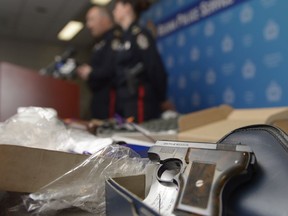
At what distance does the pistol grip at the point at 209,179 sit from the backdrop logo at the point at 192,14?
1724 mm

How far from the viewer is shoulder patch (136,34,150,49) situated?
188 cm

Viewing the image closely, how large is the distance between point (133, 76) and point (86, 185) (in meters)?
1.40

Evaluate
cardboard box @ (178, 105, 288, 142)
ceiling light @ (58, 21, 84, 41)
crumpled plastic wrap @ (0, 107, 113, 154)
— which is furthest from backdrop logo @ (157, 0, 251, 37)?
crumpled plastic wrap @ (0, 107, 113, 154)

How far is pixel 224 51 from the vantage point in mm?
2021

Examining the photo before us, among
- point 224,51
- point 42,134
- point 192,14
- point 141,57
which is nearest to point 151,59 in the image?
point 141,57

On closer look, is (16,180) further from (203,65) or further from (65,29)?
(65,29)

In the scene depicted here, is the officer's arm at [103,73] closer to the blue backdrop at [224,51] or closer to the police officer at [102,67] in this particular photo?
the police officer at [102,67]

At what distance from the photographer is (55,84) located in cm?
162

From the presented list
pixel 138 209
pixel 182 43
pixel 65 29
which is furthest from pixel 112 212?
pixel 65 29

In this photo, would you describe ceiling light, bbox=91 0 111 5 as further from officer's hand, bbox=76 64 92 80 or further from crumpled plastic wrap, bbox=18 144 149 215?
crumpled plastic wrap, bbox=18 144 149 215

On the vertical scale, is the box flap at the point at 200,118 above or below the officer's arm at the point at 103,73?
below

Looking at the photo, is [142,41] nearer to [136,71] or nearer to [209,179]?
[136,71]

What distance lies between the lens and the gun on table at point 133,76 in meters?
1.86

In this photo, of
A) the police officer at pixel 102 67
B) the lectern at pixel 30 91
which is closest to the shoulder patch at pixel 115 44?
the police officer at pixel 102 67
